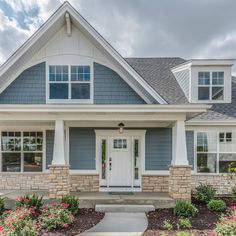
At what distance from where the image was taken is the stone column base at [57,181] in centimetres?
778

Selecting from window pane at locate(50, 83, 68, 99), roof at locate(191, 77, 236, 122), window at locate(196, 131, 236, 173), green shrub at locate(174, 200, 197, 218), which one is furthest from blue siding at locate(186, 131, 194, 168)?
window pane at locate(50, 83, 68, 99)

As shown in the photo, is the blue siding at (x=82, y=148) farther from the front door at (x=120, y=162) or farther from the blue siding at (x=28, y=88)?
the blue siding at (x=28, y=88)

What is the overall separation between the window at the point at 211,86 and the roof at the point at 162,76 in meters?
0.88

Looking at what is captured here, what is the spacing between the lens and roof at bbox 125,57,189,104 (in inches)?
431

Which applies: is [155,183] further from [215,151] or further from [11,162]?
[11,162]

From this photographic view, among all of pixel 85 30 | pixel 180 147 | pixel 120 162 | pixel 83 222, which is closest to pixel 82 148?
pixel 120 162

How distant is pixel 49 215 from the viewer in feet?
20.1

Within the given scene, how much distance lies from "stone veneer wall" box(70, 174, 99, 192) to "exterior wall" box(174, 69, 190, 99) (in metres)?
5.74

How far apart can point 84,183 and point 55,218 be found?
375 cm

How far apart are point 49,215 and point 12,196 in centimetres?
300

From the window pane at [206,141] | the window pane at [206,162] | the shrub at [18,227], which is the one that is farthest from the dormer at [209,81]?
the shrub at [18,227]

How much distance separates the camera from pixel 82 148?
9.89 metres

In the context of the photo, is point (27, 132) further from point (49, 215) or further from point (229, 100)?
point (229, 100)

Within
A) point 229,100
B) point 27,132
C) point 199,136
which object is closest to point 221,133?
point 199,136
